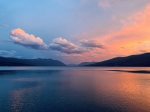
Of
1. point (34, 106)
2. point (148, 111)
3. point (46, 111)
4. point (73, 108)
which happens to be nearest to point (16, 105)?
point (34, 106)

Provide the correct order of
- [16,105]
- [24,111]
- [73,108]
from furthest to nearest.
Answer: [16,105], [73,108], [24,111]

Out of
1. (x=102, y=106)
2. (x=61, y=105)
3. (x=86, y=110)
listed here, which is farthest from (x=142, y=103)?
(x=61, y=105)

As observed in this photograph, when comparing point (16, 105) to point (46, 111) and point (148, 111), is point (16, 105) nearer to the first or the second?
point (46, 111)

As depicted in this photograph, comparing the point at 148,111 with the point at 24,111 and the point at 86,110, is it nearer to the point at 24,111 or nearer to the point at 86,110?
the point at 86,110

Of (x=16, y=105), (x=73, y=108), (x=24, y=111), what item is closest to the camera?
(x=24, y=111)

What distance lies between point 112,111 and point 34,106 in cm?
1362

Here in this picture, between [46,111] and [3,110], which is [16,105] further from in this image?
[46,111]

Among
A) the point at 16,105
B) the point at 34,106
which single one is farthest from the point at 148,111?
the point at 16,105

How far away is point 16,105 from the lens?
3978cm

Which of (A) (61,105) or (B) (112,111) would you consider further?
(A) (61,105)

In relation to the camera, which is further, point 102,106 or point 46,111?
point 102,106

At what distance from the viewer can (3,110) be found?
3597 cm

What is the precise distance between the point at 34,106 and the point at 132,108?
16.9 m

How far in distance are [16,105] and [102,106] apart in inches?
607
